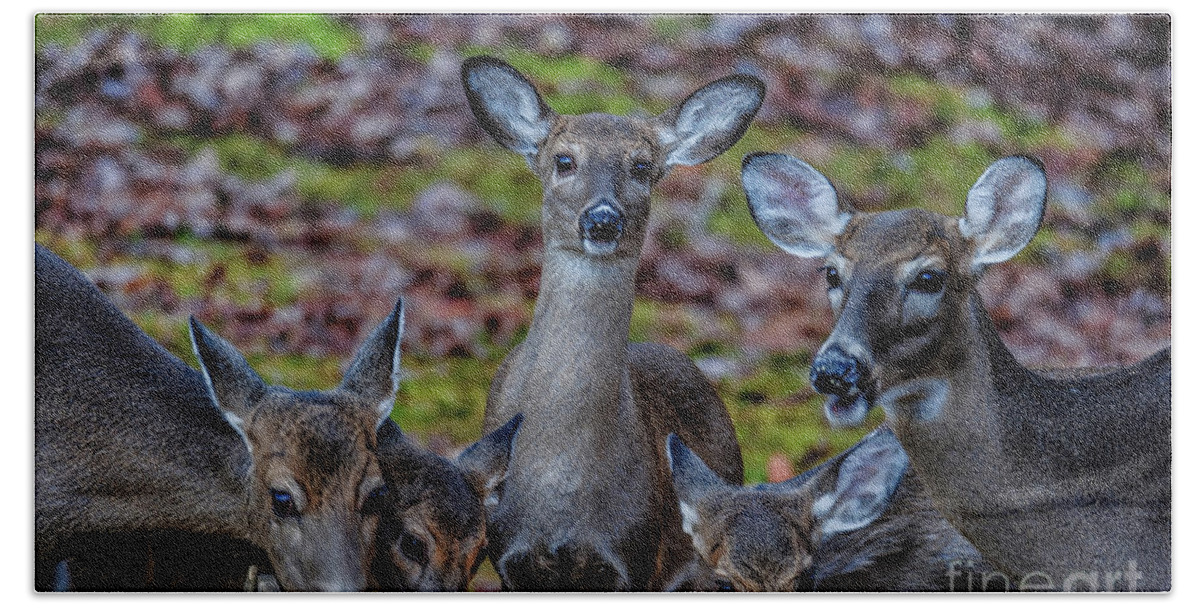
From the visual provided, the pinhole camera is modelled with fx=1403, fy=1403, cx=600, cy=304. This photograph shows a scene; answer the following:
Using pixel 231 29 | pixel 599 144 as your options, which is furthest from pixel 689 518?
pixel 231 29

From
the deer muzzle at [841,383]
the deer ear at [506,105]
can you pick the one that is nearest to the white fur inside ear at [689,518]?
the deer muzzle at [841,383]

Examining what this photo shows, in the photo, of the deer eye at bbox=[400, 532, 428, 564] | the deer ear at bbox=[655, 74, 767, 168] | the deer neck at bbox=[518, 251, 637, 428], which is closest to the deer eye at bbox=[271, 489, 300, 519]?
the deer eye at bbox=[400, 532, 428, 564]

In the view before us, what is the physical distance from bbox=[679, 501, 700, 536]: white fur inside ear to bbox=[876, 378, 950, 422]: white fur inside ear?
632 millimetres

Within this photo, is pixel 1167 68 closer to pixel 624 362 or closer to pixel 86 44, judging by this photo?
pixel 624 362

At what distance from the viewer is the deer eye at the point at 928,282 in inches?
162

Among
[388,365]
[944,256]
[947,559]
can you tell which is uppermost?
[944,256]

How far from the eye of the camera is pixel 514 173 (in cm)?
434

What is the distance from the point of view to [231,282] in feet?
14.5

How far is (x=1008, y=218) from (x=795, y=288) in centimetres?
68

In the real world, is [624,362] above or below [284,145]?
below

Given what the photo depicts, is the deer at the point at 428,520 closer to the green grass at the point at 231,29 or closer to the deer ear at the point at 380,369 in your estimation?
the deer ear at the point at 380,369

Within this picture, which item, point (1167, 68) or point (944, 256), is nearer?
point (944, 256)

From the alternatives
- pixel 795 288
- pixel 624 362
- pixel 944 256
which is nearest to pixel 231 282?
Answer: pixel 624 362

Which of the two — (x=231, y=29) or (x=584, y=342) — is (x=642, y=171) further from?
(x=231, y=29)
